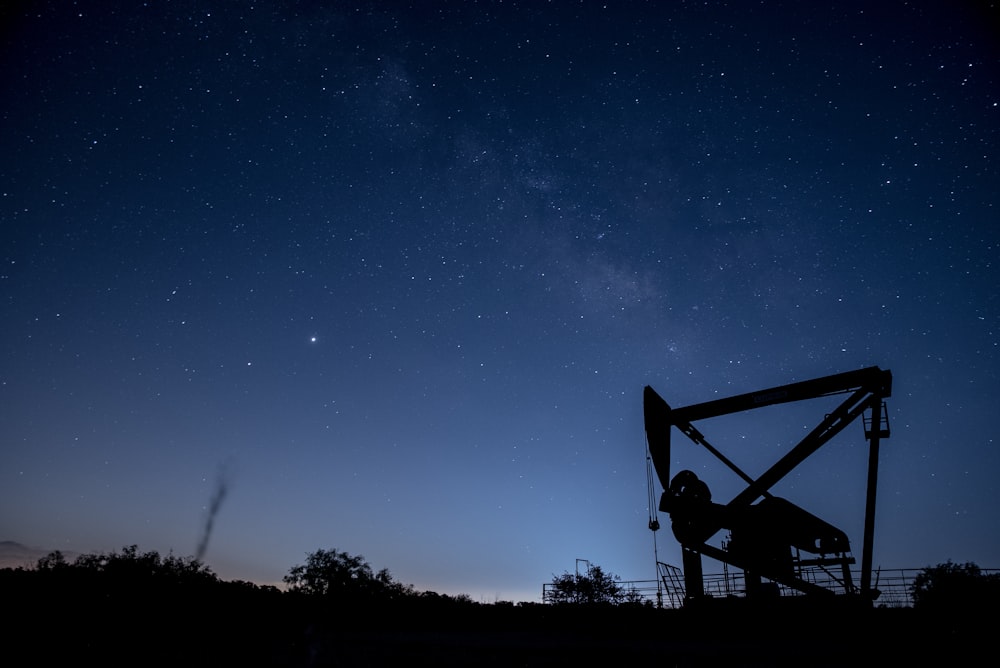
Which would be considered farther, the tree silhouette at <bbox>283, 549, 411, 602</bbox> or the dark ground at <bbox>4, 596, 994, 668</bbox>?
the tree silhouette at <bbox>283, 549, 411, 602</bbox>

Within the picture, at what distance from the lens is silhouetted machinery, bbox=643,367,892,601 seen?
562 inches

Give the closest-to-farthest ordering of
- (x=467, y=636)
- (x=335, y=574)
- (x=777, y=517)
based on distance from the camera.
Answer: (x=467, y=636) → (x=777, y=517) → (x=335, y=574)

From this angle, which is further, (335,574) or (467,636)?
(335,574)

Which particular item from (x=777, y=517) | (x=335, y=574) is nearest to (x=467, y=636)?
(x=777, y=517)

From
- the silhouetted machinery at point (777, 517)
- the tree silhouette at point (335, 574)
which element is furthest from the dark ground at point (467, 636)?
the tree silhouette at point (335, 574)

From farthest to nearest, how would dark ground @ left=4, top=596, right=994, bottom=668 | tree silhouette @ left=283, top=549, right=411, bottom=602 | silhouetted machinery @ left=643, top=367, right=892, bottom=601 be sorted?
tree silhouette @ left=283, top=549, right=411, bottom=602
silhouetted machinery @ left=643, top=367, right=892, bottom=601
dark ground @ left=4, top=596, right=994, bottom=668

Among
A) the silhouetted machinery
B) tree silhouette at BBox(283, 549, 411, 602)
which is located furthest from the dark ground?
tree silhouette at BBox(283, 549, 411, 602)

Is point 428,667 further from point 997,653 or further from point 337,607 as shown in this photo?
point 997,653

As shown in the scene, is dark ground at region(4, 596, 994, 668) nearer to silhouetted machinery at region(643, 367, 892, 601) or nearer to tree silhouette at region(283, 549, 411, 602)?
silhouetted machinery at region(643, 367, 892, 601)

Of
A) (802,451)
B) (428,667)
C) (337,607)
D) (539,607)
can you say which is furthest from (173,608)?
(802,451)

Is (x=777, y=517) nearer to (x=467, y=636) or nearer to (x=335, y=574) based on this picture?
(x=467, y=636)

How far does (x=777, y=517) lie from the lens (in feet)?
49.0

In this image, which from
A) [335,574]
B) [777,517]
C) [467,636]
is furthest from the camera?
[335,574]

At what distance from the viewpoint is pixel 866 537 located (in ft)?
44.9
